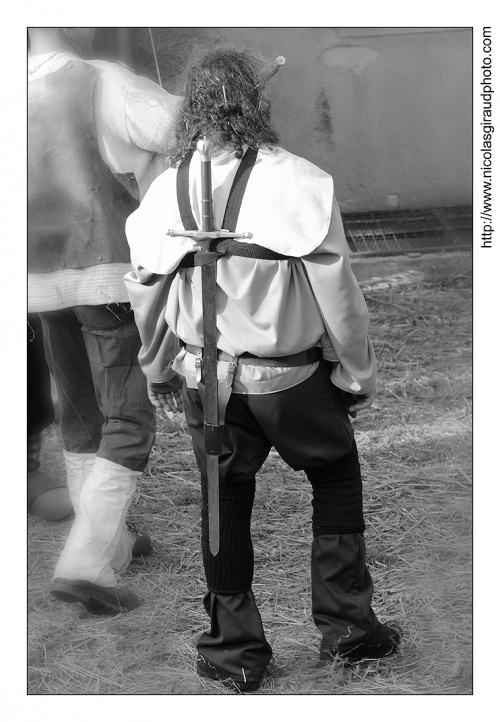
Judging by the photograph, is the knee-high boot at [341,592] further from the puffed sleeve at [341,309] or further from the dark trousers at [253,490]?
the puffed sleeve at [341,309]

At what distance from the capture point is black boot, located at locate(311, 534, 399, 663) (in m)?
2.05

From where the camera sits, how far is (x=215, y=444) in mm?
1885

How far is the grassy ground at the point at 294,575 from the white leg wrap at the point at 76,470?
0.15ft

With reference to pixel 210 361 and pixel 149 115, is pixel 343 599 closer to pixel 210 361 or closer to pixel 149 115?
pixel 210 361

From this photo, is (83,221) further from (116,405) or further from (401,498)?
(401,498)

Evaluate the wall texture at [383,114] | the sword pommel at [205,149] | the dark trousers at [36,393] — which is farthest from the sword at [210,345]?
the wall texture at [383,114]

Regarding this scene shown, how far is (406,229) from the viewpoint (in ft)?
13.0

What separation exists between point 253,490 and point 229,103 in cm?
79

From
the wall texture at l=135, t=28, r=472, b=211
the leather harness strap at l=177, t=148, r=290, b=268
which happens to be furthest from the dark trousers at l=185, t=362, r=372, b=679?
the wall texture at l=135, t=28, r=472, b=211

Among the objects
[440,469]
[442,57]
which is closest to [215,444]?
[440,469]

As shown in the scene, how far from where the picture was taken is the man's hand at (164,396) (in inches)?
85.2

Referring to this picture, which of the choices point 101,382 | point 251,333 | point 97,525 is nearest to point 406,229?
point 101,382

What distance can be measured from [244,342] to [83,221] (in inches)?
22.9

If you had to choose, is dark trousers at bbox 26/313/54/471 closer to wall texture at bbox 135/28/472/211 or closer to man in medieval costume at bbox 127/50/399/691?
man in medieval costume at bbox 127/50/399/691
